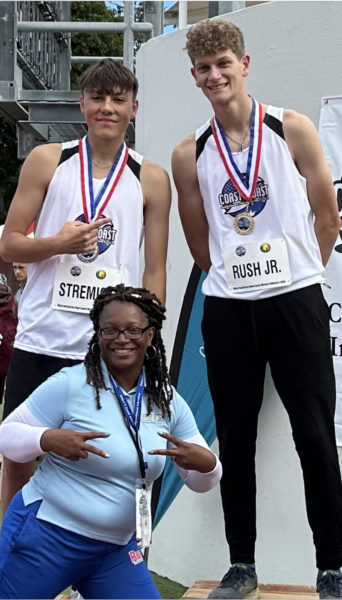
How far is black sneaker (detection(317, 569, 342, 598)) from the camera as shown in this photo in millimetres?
3316

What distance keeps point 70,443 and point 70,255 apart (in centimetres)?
89

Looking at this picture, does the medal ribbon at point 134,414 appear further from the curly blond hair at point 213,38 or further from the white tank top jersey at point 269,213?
the curly blond hair at point 213,38

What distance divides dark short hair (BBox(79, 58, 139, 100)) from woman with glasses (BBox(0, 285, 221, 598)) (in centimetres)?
86

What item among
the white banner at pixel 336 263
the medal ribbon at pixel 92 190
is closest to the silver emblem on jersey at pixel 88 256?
the medal ribbon at pixel 92 190

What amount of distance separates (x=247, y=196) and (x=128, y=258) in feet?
1.55

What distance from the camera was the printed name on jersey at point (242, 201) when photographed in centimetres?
344

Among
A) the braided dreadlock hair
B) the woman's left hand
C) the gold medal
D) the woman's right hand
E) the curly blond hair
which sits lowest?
the woman's left hand

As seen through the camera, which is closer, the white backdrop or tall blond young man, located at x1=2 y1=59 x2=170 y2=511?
tall blond young man, located at x1=2 y1=59 x2=170 y2=511

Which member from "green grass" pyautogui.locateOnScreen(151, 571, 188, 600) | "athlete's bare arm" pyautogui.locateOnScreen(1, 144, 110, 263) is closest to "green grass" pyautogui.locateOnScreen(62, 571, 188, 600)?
"green grass" pyautogui.locateOnScreen(151, 571, 188, 600)

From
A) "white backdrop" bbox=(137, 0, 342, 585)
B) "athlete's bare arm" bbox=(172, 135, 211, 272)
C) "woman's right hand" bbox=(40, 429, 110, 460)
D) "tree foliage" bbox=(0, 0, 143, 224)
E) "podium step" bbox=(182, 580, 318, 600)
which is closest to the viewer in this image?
"woman's right hand" bbox=(40, 429, 110, 460)

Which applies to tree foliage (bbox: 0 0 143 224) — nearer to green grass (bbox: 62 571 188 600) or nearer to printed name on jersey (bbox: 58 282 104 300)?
green grass (bbox: 62 571 188 600)

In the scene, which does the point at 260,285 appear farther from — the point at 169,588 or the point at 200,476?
the point at 169,588

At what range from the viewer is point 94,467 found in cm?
283

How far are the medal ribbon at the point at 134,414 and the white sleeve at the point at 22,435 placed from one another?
Answer: 235 millimetres
